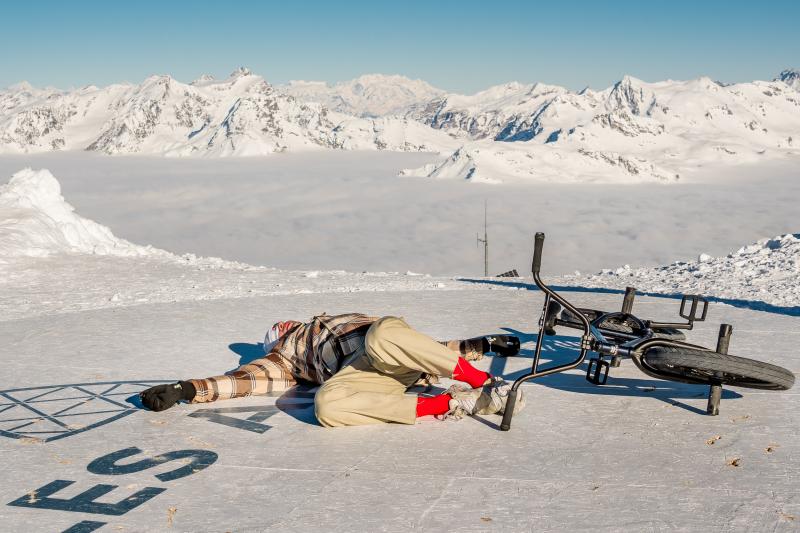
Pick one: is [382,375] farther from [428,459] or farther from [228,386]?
[228,386]

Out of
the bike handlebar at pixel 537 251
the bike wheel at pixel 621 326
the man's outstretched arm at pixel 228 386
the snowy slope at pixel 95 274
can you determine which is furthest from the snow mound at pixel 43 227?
the bike handlebar at pixel 537 251

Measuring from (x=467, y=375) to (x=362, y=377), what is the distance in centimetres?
79

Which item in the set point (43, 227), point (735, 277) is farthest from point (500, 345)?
point (43, 227)

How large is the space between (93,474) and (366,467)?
5.61 ft

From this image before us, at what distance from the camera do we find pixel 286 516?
3869mm

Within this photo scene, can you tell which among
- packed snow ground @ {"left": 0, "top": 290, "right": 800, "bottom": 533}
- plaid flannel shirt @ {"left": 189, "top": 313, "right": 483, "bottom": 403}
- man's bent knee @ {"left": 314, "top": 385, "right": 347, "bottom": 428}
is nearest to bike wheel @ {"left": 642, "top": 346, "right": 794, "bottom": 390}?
packed snow ground @ {"left": 0, "top": 290, "right": 800, "bottom": 533}

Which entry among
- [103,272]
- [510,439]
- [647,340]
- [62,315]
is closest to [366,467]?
[510,439]

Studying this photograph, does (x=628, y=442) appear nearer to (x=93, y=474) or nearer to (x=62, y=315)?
(x=93, y=474)

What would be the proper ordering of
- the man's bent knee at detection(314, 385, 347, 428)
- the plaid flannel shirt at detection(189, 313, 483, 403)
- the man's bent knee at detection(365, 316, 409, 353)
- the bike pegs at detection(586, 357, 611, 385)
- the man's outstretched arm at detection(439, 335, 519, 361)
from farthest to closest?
1. the man's outstretched arm at detection(439, 335, 519, 361)
2. the bike pegs at detection(586, 357, 611, 385)
3. the plaid flannel shirt at detection(189, 313, 483, 403)
4. the man's bent knee at detection(314, 385, 347, 428)
5. the man's bent knee at detection(365, 316, 409, 353)

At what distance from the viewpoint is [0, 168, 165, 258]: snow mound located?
53.1 feet

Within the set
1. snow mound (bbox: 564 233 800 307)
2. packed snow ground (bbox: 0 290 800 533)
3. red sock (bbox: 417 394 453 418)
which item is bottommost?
packed snow ground (bbox: 0 290 800 533)

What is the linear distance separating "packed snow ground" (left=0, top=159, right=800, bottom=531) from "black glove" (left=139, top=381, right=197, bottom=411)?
0.14 meters

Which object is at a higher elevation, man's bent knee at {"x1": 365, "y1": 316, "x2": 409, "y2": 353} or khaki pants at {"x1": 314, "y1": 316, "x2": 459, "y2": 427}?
man's bent knee at {"x1": 365, "y1": 316, "x2": 409, "y2": 353}

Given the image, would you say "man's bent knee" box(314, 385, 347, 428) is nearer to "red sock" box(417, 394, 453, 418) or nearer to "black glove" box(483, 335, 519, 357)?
"red sock" box(417, 394, 453, 418)
